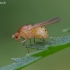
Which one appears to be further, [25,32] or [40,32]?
[25,32]

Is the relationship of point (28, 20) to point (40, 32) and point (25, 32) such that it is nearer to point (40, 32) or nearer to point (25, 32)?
point (25, 32)

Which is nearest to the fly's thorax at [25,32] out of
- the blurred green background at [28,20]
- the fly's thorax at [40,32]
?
the fly's thorax at [40,32]

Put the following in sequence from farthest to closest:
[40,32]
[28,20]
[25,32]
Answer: [28,20] < [25,32] < [40,32]

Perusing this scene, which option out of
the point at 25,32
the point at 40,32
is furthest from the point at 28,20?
the point at 40,32

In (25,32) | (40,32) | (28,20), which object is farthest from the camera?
(28,20)

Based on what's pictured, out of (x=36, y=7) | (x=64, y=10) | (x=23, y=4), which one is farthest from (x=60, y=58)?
(x=23, y=4)

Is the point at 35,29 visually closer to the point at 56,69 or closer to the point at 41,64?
the point at 56,69

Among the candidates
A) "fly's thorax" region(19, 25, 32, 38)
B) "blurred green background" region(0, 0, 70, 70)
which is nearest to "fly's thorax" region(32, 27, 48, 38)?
"fly's thorax" region(19, 25, 32, 38)

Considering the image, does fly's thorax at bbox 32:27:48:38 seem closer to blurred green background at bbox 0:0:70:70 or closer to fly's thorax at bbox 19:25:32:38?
fly's thorax at bbox 19:25:32:38
